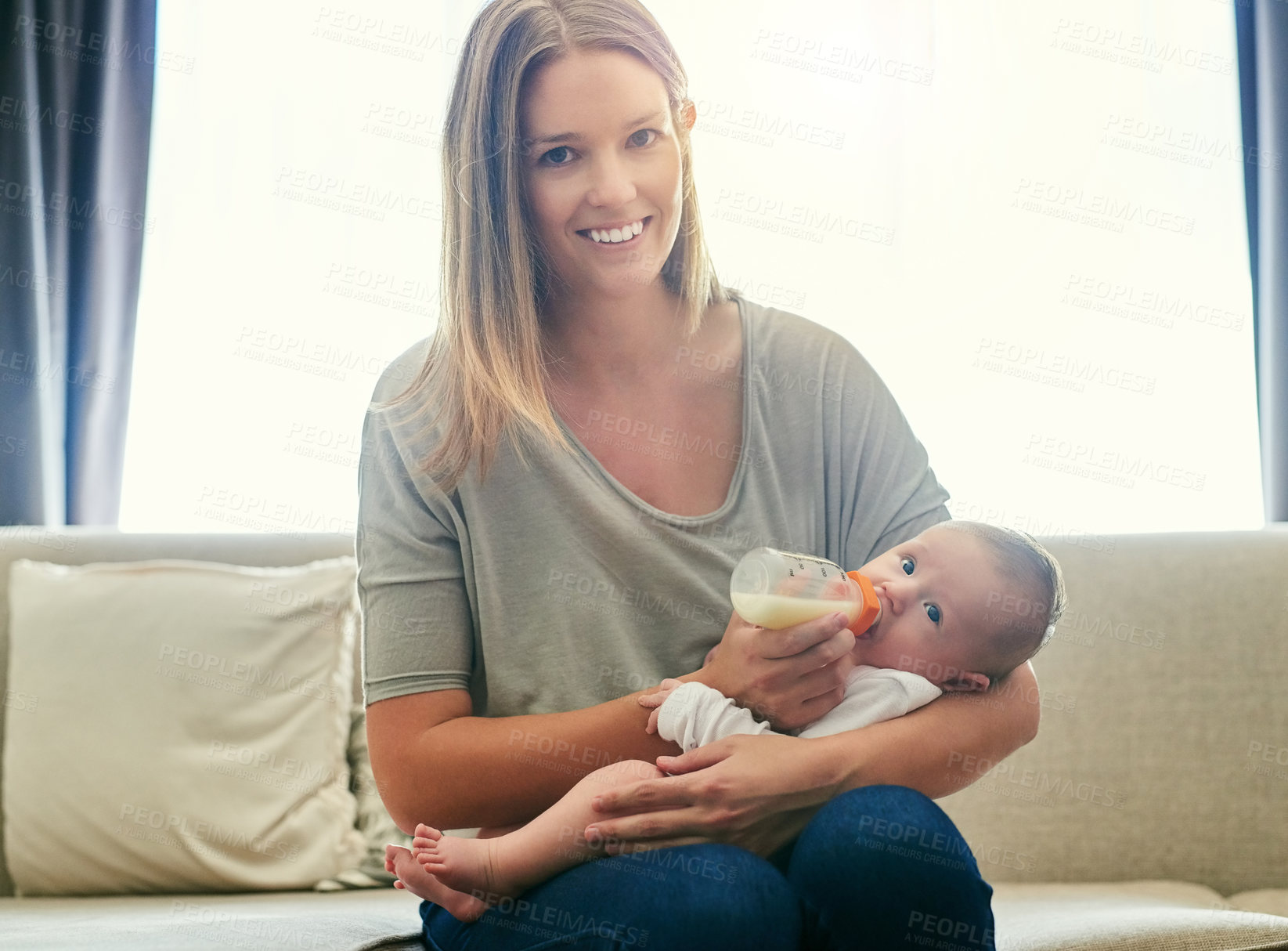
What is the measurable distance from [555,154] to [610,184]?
0.08 m

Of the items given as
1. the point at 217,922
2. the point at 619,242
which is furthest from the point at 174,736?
the point at 619,242

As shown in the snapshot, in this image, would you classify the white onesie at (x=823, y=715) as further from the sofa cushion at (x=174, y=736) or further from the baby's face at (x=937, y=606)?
the sofa cushion at (x=174, y=736)

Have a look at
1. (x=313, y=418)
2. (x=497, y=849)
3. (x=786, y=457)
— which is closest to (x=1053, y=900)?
(x=786, y=457)

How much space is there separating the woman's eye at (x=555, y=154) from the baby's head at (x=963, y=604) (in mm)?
563

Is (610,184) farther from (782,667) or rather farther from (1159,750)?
(1159,750)

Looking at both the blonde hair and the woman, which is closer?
the woman

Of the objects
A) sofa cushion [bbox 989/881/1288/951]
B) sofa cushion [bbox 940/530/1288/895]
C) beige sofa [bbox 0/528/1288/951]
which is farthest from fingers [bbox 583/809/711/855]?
sofa cushion [bbox 940/530/1288/895]

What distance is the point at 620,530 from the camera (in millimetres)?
1146

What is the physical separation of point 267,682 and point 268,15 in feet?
5.62

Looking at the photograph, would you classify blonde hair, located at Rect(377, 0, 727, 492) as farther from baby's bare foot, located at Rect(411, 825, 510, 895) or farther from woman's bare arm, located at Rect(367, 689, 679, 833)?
baby's bare foot, located at Rect(411, 825, 510, 895)

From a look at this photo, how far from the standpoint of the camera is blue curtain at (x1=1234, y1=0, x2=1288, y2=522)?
231 cm

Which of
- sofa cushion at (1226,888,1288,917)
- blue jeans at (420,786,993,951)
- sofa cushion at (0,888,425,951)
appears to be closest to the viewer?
blue jeans at (420,786,993,951)

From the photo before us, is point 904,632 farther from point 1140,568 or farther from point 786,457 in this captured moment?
point 1140,568

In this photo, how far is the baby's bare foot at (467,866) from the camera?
942mm
